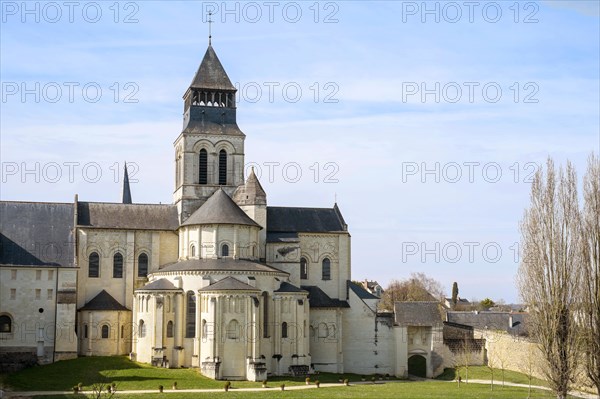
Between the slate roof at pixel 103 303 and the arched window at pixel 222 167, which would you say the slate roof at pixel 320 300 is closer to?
the arched window at pixel 222 167

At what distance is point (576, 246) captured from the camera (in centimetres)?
4322

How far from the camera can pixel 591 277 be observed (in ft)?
139

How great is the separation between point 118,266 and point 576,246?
39867 millimetres

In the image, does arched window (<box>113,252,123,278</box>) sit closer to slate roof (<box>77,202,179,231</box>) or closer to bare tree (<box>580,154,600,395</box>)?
slate roof (<box>77,202,179,231</box>)

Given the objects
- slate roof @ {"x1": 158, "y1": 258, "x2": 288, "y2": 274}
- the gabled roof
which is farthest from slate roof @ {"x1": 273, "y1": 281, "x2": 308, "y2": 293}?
the gabled roof

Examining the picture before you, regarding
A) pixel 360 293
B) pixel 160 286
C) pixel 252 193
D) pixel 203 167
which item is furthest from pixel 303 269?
pixel 160 286

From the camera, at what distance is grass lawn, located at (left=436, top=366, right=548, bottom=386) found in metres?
64.9

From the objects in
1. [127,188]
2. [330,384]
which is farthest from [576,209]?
[127,188]

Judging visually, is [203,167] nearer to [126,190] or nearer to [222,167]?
[222,167]

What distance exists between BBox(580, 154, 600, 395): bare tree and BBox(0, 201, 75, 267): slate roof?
40418mm

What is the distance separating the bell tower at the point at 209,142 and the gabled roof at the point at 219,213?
4813 millimetres

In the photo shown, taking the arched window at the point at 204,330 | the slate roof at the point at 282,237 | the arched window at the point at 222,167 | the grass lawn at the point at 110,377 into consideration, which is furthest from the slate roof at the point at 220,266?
the arched window at the point at 222,167

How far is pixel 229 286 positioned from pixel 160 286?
6.05 m

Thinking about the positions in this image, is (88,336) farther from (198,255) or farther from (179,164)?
(179,164)
